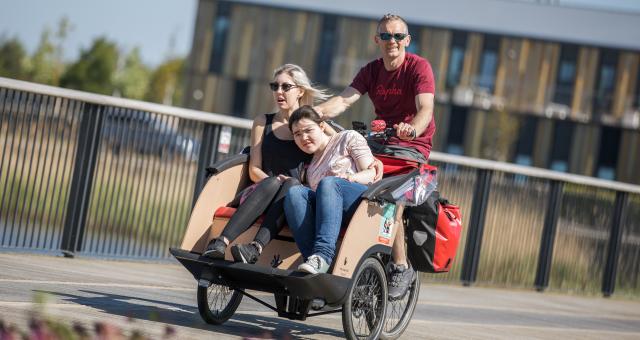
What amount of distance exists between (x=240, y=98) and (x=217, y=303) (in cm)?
5449

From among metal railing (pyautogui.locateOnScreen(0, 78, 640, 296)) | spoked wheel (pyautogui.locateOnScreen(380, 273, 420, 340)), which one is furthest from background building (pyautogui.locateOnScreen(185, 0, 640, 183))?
spoked wheel (pyautogui.locateOnScreen(380, 273, 420, 340))

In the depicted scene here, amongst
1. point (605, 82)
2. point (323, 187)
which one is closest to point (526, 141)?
point (605, 82)

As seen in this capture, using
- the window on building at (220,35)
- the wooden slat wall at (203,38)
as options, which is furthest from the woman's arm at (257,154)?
the wooden slat wall at (203,38)

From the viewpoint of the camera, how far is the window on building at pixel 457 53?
192 ft

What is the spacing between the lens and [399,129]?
27.9 ft

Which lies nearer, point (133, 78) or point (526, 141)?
point (526, 141)

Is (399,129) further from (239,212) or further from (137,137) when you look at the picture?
(137,137)

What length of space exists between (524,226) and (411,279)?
8068 mm

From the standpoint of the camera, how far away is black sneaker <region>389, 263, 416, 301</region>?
8.98m

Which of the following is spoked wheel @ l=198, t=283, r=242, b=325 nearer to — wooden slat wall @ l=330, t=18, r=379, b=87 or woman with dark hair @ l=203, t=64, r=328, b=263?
woman with dark hair @ l=203, t=64, r=328, b=263

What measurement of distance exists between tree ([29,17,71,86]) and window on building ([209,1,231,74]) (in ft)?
99.4

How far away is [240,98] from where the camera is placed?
6291 centimetres

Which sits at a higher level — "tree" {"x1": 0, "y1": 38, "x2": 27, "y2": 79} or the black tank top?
"tree" {"x1": 0, "y1": 38, "x2": 27, "y2": 79}

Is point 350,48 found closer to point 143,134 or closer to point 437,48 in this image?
point 437,48
